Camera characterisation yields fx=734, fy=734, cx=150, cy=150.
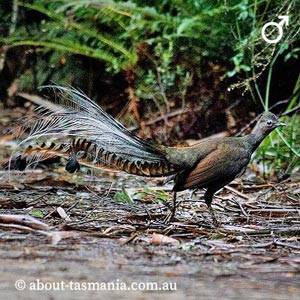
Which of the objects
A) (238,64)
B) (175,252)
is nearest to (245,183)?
(238,64)

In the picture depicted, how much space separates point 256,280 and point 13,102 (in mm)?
8256

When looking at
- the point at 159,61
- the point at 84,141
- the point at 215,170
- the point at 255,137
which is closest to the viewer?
the point at 84,141

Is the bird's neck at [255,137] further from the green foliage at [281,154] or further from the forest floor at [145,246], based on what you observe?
the green foliage at [281,154]

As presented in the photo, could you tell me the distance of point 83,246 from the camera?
3.39m

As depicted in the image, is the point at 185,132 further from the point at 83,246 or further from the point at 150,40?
the point at 83,246

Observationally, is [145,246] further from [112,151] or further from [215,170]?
[215,170]

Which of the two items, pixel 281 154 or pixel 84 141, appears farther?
pixel 281 154

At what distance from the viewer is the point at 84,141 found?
416 cm

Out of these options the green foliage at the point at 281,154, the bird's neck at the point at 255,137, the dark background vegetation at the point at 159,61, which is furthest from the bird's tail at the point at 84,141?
the dark background vegetation at the point at 159,61

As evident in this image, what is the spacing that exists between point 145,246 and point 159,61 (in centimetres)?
599

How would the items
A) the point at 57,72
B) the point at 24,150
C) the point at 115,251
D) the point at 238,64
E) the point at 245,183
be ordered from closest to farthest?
1. the point at 115,251
2. the point at 24,150
3. the point at 245,183
4. the point at 238,64
5. the point at 57,72

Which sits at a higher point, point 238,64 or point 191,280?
point 238,64

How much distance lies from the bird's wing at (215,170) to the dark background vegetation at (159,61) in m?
3.58

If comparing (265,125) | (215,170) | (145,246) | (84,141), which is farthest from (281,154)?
(145,246)
